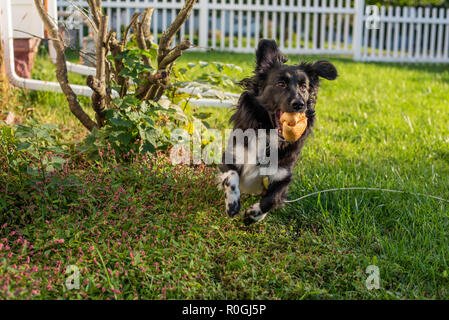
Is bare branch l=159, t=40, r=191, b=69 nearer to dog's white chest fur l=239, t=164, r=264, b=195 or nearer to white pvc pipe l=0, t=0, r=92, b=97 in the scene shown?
dog's white chest fur l=239, t=164, r=264, b=195

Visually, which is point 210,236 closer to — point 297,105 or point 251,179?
point 251,179

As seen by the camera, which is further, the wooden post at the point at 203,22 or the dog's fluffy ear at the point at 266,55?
the wooden post at the point at 203,22

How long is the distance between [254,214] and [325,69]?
1.07 metres

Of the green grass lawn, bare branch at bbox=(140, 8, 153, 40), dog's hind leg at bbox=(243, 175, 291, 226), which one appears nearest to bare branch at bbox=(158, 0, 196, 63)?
bare branch at bbox=(140, 8, 153, 40)

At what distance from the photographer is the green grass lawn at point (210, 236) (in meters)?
2.45

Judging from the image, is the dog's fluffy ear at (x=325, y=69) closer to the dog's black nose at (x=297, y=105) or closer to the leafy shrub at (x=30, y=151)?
the dog's black nose at (x=297, y=105)

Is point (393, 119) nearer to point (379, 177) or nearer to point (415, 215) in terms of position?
point (379, 177)

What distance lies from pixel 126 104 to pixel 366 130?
283 centimetres

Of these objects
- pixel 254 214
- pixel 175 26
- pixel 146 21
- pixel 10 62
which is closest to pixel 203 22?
pixel 10 62

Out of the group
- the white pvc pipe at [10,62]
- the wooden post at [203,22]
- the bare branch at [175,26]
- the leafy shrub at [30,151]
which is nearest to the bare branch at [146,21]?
the bare branch at [175,26]

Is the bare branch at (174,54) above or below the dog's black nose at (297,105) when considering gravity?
above

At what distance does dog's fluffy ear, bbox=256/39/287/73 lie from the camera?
125 inches
